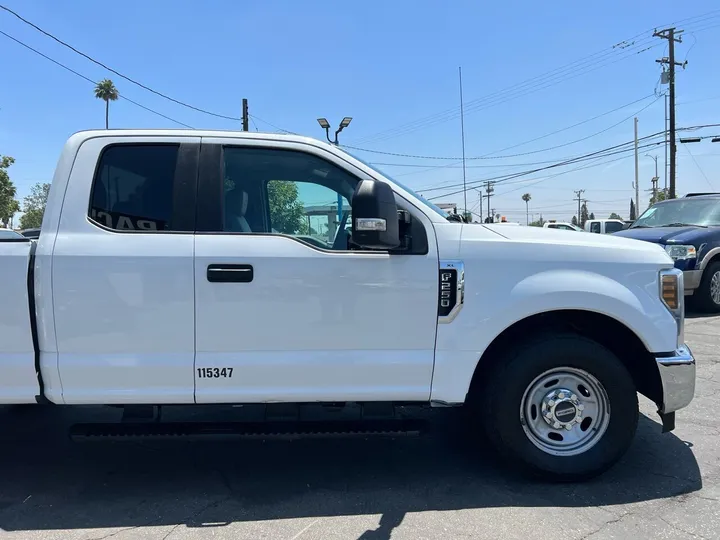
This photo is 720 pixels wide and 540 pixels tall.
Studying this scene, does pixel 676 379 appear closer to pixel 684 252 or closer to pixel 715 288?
pixel 684 252

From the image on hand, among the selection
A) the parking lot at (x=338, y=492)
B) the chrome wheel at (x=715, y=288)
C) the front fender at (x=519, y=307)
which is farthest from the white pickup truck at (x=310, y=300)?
the chrome wheel at (x=715, y=288)

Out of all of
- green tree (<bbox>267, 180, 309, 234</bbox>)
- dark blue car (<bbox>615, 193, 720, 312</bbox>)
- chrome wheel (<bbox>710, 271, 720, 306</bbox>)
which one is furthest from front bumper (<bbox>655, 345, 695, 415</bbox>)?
chrome wheel (<bbox>710, 271, 720, 306</bbox>)

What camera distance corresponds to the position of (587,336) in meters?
3.40

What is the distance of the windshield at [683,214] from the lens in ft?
31.4

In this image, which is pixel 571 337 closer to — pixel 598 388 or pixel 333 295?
pixel 598 388

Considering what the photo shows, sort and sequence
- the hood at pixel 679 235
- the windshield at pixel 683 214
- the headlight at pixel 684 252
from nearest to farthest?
the headlight at pixel 684 252 → the hood at pixel 679 235 → the windshield at pixel 683 214

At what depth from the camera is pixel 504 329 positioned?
311 cm

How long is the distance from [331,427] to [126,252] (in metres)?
1.49

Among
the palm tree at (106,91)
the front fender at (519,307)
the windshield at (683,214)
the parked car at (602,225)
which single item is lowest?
the front fender at (519,307)

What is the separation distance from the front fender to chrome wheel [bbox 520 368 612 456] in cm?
39

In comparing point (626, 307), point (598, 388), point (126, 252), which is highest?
point (126, 252)

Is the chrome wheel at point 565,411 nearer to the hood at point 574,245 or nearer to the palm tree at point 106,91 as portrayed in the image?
the hood at point 574,245

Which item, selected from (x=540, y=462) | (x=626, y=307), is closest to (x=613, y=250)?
(x=626, y=307)

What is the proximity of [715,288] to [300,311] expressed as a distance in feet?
28.5
